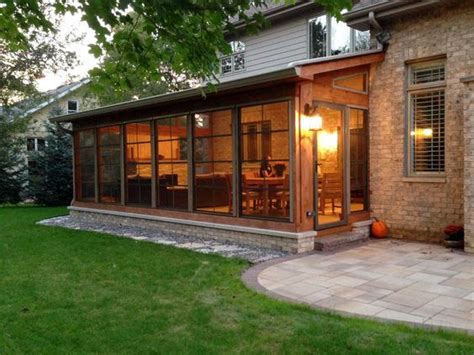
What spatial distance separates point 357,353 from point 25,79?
1738 centimetres

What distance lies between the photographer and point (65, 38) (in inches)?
698

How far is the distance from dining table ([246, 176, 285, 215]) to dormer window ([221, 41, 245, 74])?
516 cm

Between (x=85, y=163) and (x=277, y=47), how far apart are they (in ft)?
19.4

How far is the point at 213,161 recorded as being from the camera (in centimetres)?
825

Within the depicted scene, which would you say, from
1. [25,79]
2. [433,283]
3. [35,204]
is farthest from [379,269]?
[25,79]

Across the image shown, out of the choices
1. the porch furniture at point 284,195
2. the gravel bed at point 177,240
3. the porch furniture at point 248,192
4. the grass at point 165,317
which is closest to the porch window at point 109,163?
the gravel bed at point 177,240

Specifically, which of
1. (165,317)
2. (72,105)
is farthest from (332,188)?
(72,105)

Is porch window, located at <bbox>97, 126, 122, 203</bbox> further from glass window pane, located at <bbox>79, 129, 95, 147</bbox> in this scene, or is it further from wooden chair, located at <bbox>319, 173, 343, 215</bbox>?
wooden chair, located at <bbox>319, 173, 343, 215</bbox>

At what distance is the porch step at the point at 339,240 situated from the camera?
6.86 m

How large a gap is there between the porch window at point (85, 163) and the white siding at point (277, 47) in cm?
428

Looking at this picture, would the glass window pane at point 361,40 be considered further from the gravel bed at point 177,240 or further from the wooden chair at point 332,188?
the gravel bed at point 177,240

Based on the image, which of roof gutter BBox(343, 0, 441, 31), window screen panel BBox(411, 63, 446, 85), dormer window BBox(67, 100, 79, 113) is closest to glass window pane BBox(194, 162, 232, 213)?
roof gutter BBox(343, 0, 441, 31)

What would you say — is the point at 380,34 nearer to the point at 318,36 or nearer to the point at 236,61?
the point at 318,36

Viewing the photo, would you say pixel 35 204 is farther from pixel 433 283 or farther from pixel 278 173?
pixel 433 283
